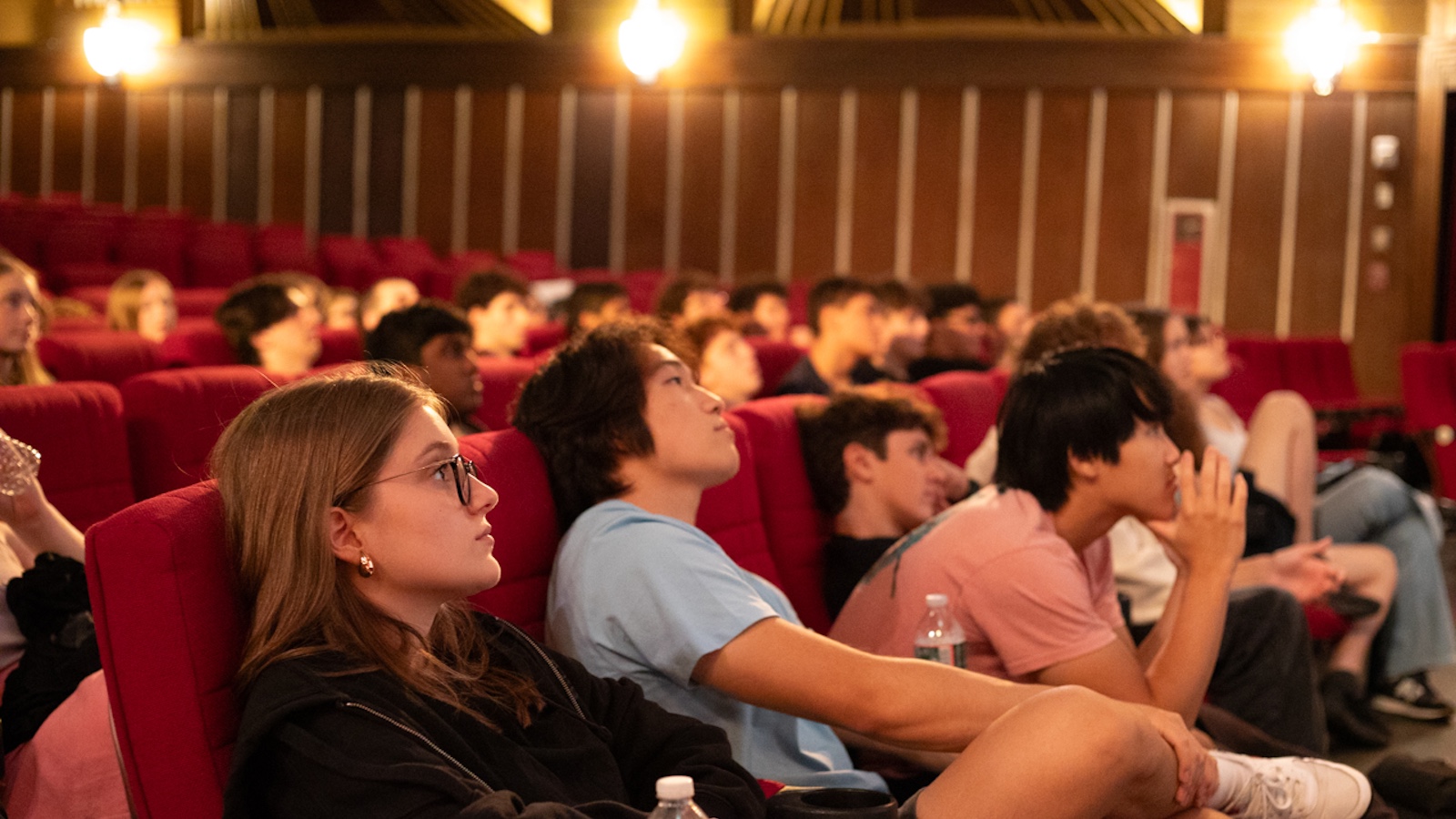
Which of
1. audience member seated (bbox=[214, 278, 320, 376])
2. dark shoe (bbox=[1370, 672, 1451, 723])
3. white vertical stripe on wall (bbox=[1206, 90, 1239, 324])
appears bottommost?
dark shoe (bbox=[1370, 672, 1451, 723])

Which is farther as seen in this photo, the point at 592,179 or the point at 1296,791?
the point at 592,179

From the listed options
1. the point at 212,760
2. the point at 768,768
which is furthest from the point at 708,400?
the point at 212,760

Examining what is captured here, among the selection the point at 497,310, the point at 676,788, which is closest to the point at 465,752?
the point at 676,788

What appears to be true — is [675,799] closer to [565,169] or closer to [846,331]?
[846,331]

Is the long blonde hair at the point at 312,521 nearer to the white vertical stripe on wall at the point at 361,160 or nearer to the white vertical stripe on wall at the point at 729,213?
the white vertical stripe on wall at the point at 729,213

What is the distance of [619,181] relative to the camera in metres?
9.79

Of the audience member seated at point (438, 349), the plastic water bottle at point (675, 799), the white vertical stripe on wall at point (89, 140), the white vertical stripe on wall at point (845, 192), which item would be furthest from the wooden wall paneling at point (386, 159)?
the plastic water bottle at point (675, 799)

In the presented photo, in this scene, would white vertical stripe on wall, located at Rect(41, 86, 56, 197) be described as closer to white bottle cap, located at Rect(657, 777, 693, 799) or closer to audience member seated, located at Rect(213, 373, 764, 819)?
audience member seated, located at Rect(213, 373, 764, 819)

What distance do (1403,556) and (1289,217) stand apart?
587 cm

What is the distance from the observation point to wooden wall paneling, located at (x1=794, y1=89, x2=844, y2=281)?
9328mm

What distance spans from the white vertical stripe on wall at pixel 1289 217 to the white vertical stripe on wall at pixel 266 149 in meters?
7.24

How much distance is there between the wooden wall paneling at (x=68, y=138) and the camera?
434 inches

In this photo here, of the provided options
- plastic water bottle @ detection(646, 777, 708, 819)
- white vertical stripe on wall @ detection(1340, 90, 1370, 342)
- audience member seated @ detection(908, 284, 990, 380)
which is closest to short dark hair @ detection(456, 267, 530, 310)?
audience member seated @ detection(908, 284, 990, 380)

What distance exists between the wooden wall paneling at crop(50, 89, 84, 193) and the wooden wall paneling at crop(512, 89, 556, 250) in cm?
360
